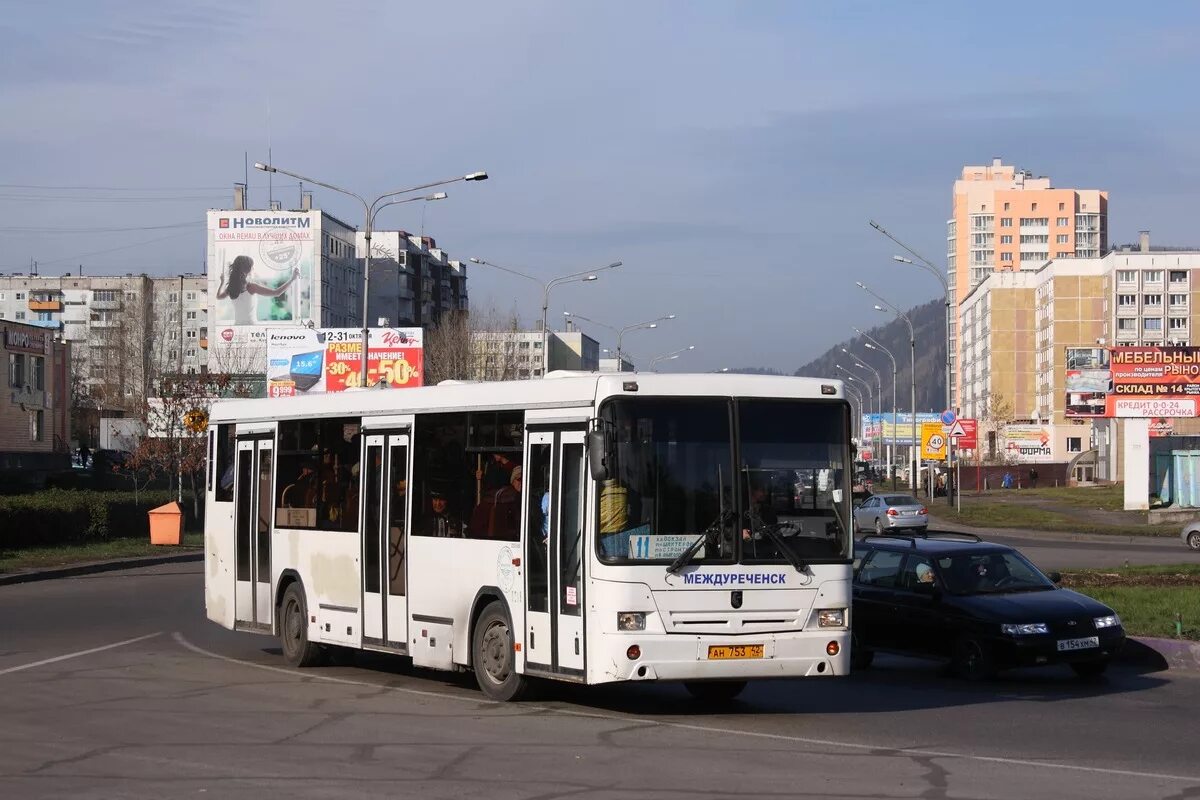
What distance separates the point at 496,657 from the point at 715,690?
6.07 ft

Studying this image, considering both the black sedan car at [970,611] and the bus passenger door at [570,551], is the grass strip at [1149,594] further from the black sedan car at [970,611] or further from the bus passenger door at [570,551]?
the bus passenger door at [570,551]

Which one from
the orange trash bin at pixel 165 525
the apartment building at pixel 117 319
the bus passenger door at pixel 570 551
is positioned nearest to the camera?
the bus passenger door at pixel 570 551

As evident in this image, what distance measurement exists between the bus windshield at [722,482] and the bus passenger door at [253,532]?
6.20m

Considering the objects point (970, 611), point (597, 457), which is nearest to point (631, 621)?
point (597, 457)

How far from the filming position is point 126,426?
91.6 metres

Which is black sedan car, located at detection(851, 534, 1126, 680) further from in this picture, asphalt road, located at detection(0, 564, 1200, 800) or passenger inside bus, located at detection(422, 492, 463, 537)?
passenger inside bus, located at detection(422, 492, 463, 537)

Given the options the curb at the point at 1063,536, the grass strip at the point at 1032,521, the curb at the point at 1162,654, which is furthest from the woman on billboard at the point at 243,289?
the curb at the point at 1162,654

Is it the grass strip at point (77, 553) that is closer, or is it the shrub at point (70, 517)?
the grass strip at point (77, 553)

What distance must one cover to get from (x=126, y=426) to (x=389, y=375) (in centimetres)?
3115

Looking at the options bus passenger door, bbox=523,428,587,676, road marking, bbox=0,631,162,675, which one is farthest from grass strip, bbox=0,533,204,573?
bus passenger door, bbox=523,428,587,676

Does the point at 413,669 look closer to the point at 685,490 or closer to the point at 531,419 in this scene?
the point at 531,419

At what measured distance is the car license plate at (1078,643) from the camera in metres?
15.1

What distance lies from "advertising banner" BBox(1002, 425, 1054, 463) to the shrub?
9138 cm

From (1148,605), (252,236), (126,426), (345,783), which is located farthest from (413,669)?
(252,236)
